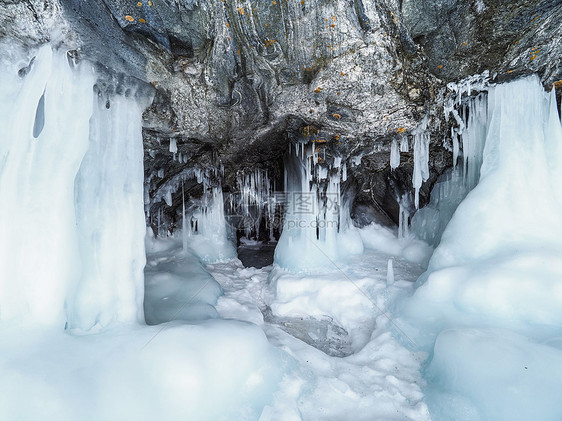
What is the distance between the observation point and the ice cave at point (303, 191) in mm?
2641

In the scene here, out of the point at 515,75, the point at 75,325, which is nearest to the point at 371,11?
the point at 515,75

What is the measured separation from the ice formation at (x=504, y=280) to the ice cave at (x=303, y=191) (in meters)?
0.02

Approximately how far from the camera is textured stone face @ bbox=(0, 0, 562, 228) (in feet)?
11.3

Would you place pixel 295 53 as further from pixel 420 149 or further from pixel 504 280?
pixel 504 280

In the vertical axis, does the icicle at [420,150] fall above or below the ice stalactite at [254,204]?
above

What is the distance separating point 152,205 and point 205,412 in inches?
268

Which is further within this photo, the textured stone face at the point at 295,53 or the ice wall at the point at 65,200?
the textured stone face at the point at 295,53

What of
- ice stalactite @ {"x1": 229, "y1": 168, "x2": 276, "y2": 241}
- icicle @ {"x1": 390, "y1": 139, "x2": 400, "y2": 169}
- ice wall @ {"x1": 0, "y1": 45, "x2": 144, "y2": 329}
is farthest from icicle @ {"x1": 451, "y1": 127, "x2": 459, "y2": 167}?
ice wall @ {"x1": 0, "y1": 45, "x2": 144, "y2": 329}

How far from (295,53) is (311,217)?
3.97 m

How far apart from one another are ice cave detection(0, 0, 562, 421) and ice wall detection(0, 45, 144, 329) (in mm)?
20

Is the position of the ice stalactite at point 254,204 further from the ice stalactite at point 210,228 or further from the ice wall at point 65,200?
the ice wall at point 65,200

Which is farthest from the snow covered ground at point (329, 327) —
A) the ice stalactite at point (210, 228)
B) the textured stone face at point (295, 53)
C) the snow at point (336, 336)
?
the textured stone face at point (295, 53)

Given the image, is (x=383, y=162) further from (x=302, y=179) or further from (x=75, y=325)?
(x=75, y=325)

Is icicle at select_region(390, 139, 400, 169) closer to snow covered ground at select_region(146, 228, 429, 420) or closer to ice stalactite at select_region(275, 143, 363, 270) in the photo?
ice stalactite at select_region(275, 143, 363, 270)
